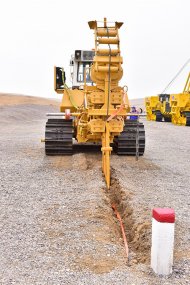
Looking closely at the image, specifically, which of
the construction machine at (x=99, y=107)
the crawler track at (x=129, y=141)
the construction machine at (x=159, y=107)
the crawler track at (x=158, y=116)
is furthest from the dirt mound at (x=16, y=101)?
the crawler track at (x=129, y=141)

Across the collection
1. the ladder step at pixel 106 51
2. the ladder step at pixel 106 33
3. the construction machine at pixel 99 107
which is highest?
the ladder step at pixel 106 33

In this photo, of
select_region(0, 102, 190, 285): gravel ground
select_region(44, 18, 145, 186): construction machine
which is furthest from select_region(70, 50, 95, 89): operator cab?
select_region(0, 102, 190, 285): gravel ground

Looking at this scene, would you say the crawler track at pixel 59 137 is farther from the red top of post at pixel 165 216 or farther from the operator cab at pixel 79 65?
the red top of post at pixel 165 216

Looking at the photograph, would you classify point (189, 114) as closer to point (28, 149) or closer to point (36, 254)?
point (28, 149)

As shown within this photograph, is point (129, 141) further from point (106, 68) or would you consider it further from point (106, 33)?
point (106, 33)

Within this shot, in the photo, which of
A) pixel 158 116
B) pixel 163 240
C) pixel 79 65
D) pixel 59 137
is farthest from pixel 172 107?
pixel 163 240

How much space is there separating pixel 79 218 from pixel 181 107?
26.0 m

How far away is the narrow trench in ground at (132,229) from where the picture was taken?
5113mm

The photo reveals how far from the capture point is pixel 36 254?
197 inches

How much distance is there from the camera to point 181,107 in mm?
31266

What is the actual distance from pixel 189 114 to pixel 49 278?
27389 millimetres

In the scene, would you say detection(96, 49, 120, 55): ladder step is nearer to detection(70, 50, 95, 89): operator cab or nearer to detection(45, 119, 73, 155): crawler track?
detection(45, 119, 73, 155): crawler track

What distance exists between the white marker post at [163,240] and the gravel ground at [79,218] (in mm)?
114

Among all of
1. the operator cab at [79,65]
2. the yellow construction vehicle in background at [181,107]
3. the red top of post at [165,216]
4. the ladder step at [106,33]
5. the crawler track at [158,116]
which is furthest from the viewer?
the crawler track at [158,116]
